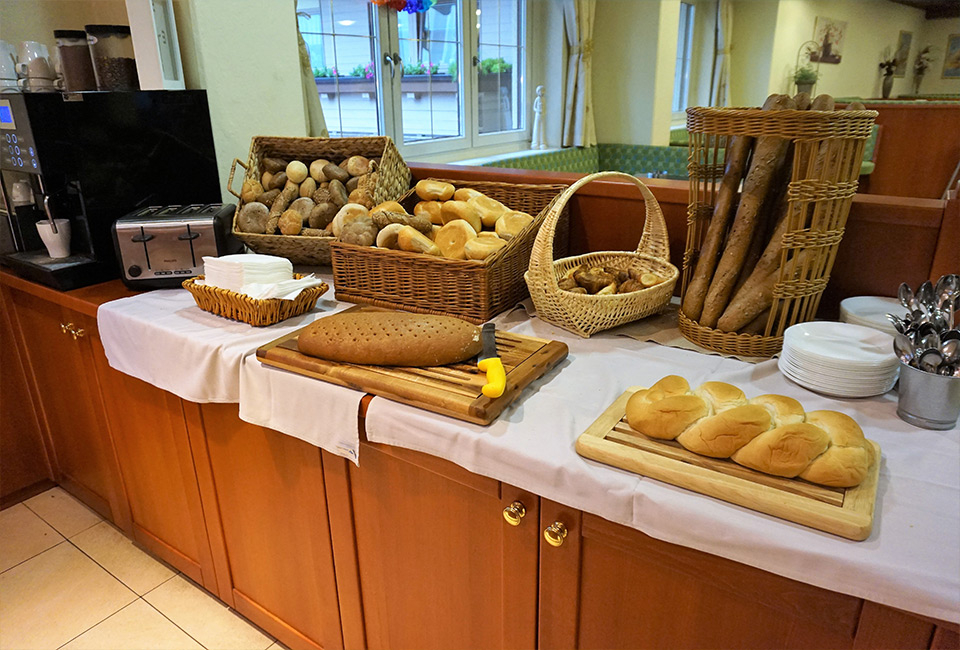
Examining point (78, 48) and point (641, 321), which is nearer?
point (641, 321)

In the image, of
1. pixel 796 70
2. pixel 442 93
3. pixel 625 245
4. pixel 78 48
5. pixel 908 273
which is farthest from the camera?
pixel 796 70

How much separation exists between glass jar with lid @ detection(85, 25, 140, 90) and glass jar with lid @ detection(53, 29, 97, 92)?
0.02 m

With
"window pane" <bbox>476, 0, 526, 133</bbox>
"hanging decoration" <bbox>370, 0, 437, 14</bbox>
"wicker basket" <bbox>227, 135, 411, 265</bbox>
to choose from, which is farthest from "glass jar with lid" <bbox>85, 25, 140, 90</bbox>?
"window pane" <bbox>476, 0, 526, 133</bbox>

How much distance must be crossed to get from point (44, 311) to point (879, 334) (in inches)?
79.7

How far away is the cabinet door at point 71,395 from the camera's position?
177 centimetres

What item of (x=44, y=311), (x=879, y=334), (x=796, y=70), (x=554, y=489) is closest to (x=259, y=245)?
(x=44, y=311)

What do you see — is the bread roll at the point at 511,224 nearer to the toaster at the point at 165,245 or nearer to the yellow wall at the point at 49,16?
the toaster at the point at 165,245

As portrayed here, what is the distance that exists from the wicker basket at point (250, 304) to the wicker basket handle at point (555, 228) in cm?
50

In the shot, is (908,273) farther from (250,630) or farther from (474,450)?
(250,630)

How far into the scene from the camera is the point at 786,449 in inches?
31.8

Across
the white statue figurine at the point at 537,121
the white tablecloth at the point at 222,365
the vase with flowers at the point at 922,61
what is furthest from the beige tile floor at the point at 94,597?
the vase with flowers at the point at 922,61

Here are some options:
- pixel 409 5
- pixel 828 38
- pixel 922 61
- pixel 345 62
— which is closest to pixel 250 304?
pixel 409 5

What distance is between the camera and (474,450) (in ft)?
3.16

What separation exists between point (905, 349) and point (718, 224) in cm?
40
